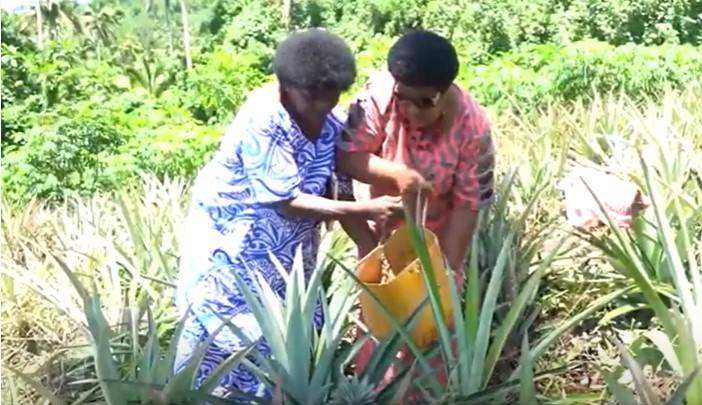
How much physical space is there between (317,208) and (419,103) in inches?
14.3

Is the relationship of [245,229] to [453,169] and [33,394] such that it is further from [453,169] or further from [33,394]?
[33,394]

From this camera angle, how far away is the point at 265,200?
7.59 ft

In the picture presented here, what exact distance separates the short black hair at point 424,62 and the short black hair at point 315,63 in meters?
0.14

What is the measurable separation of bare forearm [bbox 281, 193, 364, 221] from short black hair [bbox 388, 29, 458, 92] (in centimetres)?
32

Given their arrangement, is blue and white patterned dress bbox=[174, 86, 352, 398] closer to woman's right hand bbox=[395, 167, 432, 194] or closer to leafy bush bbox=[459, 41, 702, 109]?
woman's right hand bbox=[395, 167, 432, 194]

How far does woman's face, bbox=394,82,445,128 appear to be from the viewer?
2422 mm

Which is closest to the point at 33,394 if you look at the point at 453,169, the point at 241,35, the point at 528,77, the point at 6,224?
the point at 453,169

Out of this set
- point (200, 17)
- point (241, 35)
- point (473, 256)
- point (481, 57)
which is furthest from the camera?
point (200, 17)

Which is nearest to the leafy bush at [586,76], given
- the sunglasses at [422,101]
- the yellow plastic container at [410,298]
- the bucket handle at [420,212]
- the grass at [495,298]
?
the grass at [495,298]

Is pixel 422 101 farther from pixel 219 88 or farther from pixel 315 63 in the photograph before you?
pixel 219 88

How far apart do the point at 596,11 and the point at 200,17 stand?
9.12m

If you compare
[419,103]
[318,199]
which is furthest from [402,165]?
[318,199]

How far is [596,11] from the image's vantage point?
548 inches

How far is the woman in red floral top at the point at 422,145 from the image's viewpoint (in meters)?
2.45
